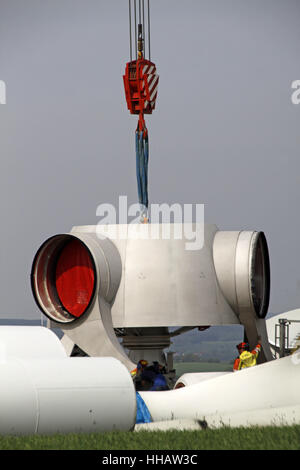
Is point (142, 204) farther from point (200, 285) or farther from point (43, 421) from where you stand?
point (43, 421)

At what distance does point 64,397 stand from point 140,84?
54.9ft

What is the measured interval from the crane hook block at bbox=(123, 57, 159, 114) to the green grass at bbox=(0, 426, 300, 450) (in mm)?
17018

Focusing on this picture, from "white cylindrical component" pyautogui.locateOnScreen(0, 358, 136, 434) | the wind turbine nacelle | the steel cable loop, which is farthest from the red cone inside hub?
"white cylindrical component" pyautogui.locateOnScreen(0, 358, 136, 434)

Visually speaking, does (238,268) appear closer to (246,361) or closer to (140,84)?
(246,361)

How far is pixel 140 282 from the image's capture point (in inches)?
1121

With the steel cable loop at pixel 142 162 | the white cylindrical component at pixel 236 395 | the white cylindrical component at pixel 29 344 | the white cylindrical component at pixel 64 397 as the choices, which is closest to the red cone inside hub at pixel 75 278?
the steel cable loop at pixel 142 162

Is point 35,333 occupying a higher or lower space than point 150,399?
higher

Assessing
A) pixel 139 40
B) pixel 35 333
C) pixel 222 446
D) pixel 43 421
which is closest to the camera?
pixel 222 446

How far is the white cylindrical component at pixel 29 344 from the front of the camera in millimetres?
17125

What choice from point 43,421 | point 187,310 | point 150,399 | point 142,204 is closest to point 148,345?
point 187,310

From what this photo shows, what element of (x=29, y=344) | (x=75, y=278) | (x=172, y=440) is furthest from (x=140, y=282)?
(x=172, y=440)

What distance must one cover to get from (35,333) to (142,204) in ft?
41.9

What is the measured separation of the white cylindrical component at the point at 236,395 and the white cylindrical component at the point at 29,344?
2.17 m
